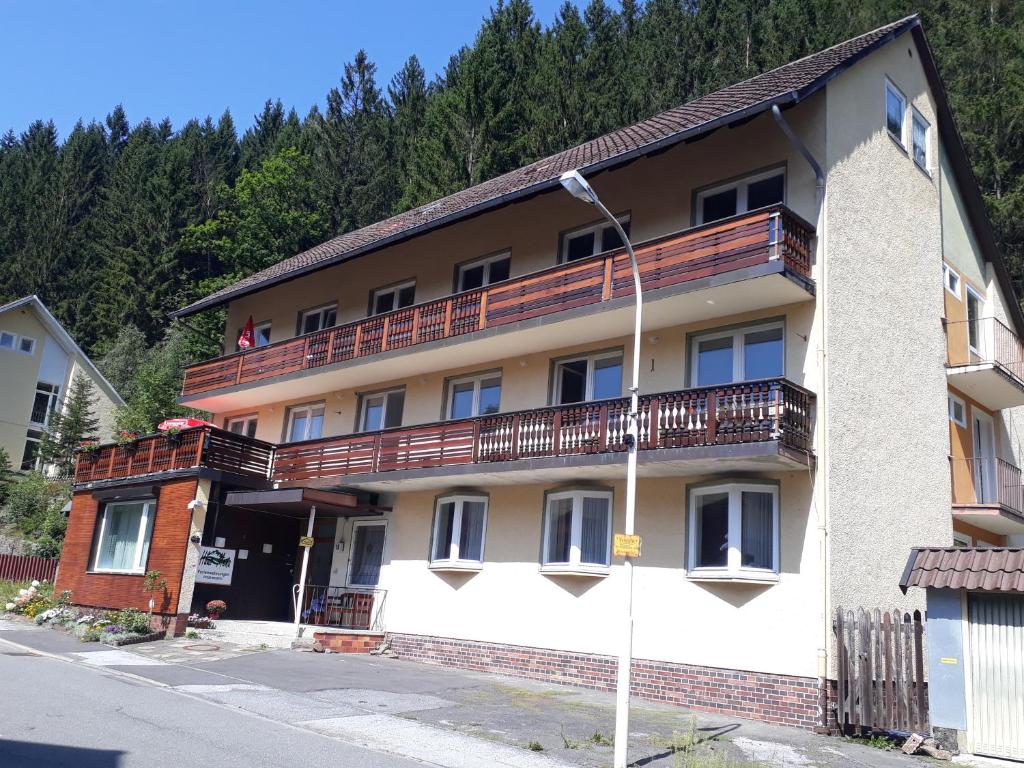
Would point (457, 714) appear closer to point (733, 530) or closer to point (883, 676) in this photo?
point (733, 530)

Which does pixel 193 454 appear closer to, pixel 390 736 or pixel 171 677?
pixel 171 677

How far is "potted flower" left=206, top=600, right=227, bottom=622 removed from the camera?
851 inches

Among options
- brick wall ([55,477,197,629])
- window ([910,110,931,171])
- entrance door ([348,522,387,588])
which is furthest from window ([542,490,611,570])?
window ([910,110,931,171])

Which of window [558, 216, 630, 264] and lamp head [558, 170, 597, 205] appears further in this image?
window [558, 216, 630, 264]

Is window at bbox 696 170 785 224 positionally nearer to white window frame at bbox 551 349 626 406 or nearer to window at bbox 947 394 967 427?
white window frame at bbox 551 349 626 406

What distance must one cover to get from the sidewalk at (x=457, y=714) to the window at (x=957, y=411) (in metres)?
9.94

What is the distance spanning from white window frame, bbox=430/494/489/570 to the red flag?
10523mm

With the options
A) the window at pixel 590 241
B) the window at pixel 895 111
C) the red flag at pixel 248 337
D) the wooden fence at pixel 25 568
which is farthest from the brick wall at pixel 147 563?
the window at pixel 895 111

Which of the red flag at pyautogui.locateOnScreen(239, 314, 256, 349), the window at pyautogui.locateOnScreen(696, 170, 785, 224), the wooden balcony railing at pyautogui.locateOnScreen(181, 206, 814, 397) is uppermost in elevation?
the window at pyautogui.locateOnScreen(696, 170, 785, 224)

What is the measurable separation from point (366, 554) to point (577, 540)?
674 cm

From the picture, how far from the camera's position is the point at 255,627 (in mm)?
20484

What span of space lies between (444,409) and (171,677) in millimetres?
8923

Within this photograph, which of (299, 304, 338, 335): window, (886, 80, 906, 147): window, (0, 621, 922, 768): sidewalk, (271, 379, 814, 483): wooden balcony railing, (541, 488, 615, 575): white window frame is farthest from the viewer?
(299, 304, 338, 335): window

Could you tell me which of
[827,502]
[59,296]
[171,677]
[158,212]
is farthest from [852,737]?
[59,296]
